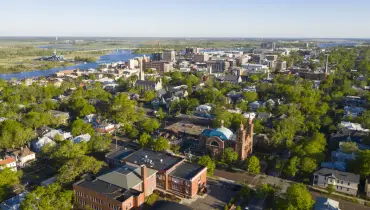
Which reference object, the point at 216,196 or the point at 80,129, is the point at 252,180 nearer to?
the point at 216,196

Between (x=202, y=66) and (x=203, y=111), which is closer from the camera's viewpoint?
(x=203, y=111)

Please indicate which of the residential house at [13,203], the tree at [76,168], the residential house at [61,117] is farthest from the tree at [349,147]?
the residential house at [61,117]

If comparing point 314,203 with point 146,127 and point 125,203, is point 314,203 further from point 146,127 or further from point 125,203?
point 146,127

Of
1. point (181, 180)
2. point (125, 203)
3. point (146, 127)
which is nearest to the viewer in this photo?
point (125, 203)

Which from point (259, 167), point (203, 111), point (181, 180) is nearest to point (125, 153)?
point (181, 180)

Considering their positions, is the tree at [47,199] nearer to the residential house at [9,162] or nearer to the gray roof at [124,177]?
the gray roof at [124,177]

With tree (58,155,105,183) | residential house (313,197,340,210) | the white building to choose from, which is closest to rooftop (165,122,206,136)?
tree (58,155,105,183)
